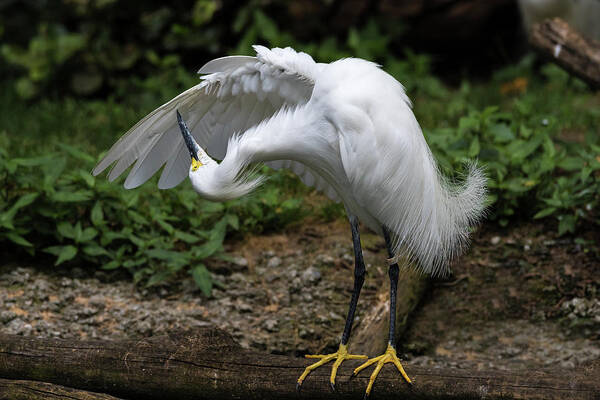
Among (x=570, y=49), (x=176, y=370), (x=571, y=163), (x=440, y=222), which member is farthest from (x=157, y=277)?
(x=570, y=49)

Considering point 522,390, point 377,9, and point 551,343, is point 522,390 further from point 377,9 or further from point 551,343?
point 377,9

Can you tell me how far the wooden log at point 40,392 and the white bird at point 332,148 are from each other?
0.88 metres

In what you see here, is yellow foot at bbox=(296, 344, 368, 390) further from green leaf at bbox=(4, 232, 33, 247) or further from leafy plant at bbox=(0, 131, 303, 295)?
green leaf at bbox=(4, 232, 33, 247)

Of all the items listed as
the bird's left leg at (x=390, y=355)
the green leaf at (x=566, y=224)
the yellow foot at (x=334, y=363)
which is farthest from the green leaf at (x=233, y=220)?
the green leaf at (x=566, y=224)

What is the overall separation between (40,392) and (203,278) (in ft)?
4.69

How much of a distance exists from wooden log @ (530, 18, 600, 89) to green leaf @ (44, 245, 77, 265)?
349 centimetres

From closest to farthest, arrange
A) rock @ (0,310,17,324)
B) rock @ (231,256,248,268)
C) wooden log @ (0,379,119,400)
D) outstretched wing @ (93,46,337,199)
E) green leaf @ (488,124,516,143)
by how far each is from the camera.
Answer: wooden log @ (0,379,119,400), outstretched wing @ (93,46,337,199), rock @ (0,310,17,324), rock @ (231,256,248,268), green leaf @ (488,124,516,143)

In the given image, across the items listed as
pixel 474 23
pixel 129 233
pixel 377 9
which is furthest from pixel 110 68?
pixel 474 23

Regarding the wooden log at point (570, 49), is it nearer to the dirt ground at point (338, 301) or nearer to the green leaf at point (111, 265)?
the dirt ground at point (338, 301)

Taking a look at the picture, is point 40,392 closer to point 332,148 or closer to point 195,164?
point 195,164

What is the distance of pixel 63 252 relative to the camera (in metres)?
4.09

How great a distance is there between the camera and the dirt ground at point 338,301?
3898 mm

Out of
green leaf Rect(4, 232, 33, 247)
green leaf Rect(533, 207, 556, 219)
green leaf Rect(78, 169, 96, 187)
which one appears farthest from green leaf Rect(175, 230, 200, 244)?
green leaf Rect(533, 207, 556, 219)

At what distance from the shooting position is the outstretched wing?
3.18 metres
